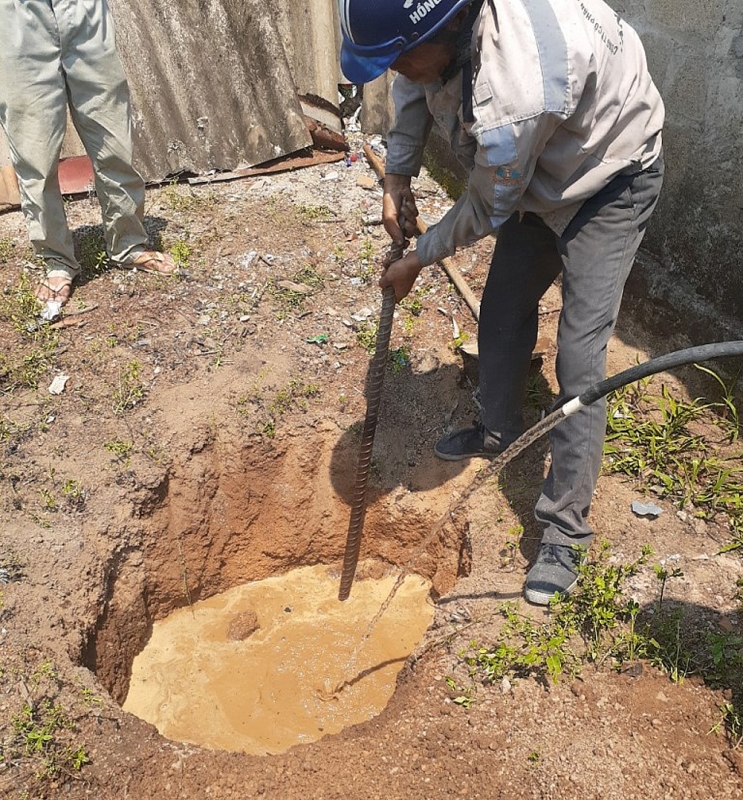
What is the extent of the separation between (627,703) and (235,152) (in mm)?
4045

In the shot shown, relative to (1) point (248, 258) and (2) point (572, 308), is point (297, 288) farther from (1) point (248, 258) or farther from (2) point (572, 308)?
(2) point (572, 308)

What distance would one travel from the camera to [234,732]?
3107 millimetres

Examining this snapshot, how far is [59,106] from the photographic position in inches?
143

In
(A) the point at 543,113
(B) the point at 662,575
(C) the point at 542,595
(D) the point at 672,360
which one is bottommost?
(C) the point at 542,595

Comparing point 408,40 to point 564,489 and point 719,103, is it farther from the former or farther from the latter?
point 719,103

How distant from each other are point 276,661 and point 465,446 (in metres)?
1.25

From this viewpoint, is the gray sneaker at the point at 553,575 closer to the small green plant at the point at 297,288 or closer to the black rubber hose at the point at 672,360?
the black rubber hose at the point at 672,360

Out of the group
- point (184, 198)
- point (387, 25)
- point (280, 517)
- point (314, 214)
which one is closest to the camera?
point (387, 25)

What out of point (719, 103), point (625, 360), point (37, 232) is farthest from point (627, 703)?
point (37, 232)

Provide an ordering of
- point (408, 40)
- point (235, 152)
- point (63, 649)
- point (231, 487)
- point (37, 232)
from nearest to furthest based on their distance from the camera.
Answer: point (408, 40)
point (63, 649)
point (231, 487)
point (37, 232)
point (235, 152)

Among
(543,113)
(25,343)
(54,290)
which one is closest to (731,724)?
(543,113)

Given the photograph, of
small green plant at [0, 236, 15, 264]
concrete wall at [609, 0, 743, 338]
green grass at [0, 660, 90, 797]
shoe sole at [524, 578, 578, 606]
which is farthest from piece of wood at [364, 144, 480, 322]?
green grass at [0, 660, 90, 797]

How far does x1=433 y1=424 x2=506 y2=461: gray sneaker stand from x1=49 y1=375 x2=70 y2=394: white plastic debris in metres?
1.72

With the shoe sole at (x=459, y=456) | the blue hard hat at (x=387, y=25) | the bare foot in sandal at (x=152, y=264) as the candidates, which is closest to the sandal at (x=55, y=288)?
the bare foot in sandal at (x=152, y=264)
